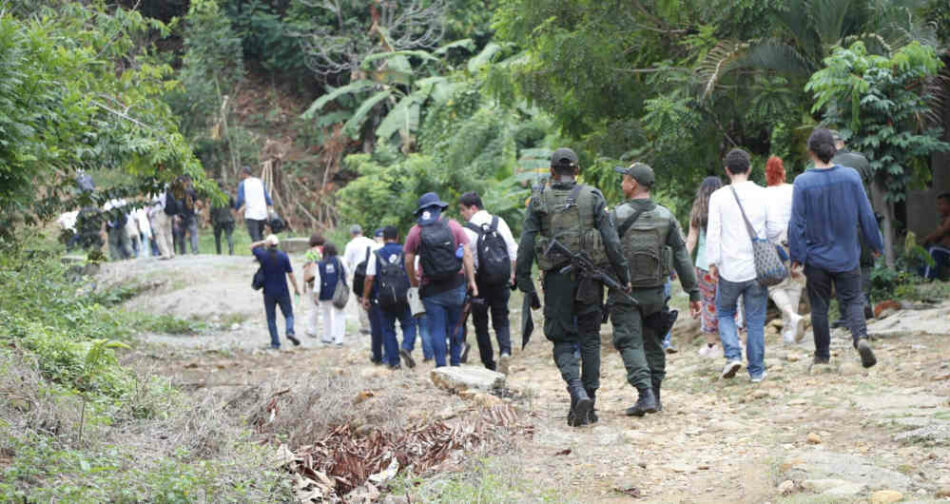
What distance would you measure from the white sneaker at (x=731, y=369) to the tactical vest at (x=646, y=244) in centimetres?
154

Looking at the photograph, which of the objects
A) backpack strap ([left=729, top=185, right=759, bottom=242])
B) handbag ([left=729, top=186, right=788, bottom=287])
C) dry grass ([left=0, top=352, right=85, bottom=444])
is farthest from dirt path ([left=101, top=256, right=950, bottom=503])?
dry grass ([left=0, top=352, right=85, bottom=444])

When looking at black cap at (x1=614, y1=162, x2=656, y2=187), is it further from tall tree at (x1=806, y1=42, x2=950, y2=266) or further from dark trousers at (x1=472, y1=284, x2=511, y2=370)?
tall tree at (x1=806, y1=42, x2=950, y2=266)

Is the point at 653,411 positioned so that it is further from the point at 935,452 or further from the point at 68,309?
the point at 68,309

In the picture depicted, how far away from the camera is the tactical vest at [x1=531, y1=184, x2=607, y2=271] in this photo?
7.44 metres

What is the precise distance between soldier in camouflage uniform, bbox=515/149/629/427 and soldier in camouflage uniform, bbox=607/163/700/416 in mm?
216

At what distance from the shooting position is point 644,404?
26.1 ft

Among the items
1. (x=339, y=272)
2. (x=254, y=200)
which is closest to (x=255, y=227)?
(x=254, y=200)

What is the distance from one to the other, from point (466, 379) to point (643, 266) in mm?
1973

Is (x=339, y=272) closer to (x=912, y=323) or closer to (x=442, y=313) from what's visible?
(x=442, y=313)

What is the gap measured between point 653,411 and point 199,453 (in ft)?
10.8

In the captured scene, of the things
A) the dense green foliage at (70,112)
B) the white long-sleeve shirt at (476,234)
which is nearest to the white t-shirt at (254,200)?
the dense green foliage at (70,112)

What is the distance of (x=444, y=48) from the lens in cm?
2950

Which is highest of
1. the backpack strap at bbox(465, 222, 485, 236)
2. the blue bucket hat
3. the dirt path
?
the blue bucket hat

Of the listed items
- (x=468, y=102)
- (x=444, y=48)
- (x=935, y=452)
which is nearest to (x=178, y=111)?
(x=444, y=48)
